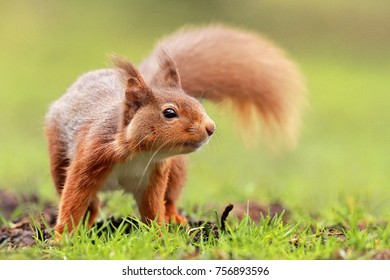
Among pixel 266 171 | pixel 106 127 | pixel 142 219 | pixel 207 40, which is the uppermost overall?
pixel 207 40

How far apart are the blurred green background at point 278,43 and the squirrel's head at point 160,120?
3376 millimetres

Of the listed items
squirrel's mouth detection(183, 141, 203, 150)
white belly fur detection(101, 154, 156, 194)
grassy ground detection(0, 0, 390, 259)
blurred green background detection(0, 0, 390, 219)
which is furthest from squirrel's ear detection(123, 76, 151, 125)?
blurred green background detection(0, 0, 390, 219)

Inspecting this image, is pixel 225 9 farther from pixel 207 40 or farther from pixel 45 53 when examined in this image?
pixel 207 40

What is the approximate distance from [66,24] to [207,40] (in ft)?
59.0

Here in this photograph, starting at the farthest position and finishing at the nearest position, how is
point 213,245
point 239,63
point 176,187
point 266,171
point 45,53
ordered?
point 45,53 → point 266,171 → point 239,63 → point 176,187 → point 213,245

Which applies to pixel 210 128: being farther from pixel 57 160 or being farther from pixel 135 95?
pixel 57 160

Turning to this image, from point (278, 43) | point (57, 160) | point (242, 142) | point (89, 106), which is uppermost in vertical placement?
point (89, 106)

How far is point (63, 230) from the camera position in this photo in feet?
18.5

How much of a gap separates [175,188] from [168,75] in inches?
45.8

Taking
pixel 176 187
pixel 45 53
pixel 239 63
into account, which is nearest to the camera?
pixel 176 187

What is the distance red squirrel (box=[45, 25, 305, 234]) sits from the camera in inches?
208

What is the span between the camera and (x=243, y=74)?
289 inches

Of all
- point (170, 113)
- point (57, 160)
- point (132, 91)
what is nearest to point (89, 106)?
point (57, 160)
